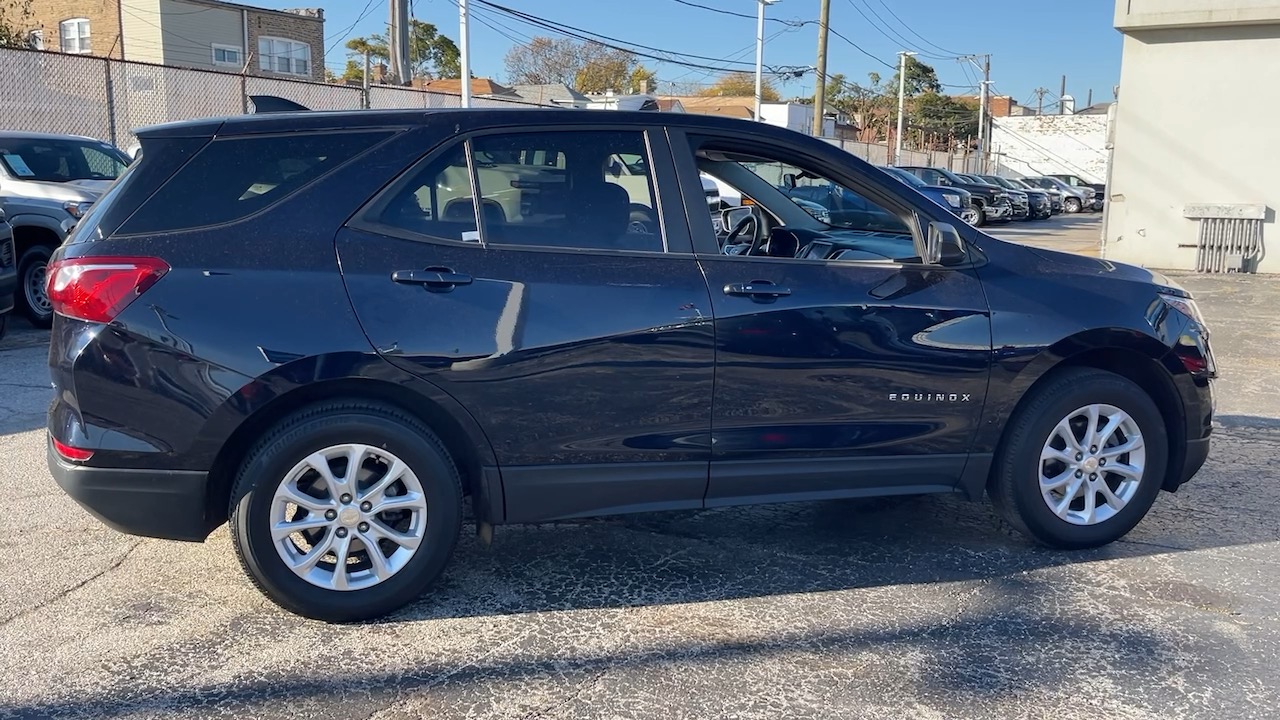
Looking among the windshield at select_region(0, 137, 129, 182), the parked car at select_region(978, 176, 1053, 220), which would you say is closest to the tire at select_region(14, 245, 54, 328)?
the windshield at select_region(0, 137, 129, 182)

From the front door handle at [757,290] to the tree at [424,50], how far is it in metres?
55.9

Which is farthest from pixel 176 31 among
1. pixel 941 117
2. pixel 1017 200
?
pixel 941 117

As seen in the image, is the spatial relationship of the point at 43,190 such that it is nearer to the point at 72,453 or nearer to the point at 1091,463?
the point at 72,453

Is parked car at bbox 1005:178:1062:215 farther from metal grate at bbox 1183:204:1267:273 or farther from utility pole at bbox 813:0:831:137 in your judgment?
metal grate at bbox 1183:204:1267:273

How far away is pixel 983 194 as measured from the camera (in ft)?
97.2

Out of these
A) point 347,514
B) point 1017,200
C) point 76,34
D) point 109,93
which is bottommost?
point 347,514

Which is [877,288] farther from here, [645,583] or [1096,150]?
[1096,150]

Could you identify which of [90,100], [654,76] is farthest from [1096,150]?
[90,100]

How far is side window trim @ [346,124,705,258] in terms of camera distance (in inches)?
148

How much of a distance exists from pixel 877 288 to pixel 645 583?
1505mm

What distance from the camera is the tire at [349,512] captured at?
11.8 feet

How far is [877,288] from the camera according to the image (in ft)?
13.7

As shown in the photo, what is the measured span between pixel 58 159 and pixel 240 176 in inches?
339

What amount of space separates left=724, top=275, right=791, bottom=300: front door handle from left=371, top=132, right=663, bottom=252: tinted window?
0.33 meters
